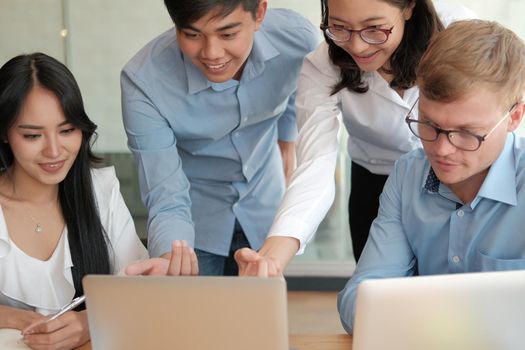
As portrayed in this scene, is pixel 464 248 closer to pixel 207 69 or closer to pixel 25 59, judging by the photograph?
pixel 207 69

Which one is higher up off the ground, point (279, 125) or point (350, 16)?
point (350, 16)

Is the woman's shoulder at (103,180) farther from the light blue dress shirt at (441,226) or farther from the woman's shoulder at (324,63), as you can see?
the light blue dress shirt at (441,226)

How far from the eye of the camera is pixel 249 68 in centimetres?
237

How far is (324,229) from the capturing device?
426cm

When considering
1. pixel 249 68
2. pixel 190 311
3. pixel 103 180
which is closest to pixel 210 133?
pixel 249 68

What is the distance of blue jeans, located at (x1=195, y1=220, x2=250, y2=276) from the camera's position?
2572 mm

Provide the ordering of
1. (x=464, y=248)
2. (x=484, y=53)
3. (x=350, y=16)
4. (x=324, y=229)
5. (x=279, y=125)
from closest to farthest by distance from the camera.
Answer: (x=484, y=53) → (x=464, y=248) → (x=350, y=16) → (x=279, y=125) → (x=324, y=229)

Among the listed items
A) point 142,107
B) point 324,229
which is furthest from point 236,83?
point 324,229

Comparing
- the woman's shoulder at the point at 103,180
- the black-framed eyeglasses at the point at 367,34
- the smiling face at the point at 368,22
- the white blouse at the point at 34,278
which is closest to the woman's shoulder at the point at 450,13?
the smiling face at the point at 368,22

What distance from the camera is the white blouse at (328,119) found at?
2119mm

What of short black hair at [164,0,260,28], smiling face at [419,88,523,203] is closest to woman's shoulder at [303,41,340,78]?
short black hair at [164,0,260,28]

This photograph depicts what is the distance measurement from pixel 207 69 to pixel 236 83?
22 cm

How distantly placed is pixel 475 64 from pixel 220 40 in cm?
66

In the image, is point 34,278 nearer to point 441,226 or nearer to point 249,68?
point 249,68
